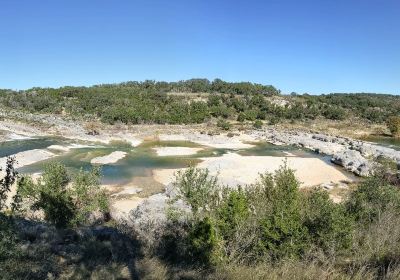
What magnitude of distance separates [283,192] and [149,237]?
37.6ft

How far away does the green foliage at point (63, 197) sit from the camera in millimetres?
28984

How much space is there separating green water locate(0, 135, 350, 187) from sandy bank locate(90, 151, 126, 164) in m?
1.03

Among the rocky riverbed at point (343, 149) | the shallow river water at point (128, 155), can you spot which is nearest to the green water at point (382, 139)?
the rocky riverbed at point (343, 149)

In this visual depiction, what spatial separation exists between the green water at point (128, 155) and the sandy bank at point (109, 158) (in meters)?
1.03

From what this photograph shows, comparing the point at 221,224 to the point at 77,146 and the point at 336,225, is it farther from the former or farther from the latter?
the point at 77,146

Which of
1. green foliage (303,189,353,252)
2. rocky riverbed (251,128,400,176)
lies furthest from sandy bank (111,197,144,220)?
rocky riverbed (251,128,400,176)

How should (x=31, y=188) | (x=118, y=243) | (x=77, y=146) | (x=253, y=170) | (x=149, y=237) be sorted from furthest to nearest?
(x=77, y=146), (x=253, y=170), (x=31, y=188), (x=149, y=237), (x=118, y=243)

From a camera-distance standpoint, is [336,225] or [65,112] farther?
[65,112]

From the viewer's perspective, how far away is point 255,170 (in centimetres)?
6725

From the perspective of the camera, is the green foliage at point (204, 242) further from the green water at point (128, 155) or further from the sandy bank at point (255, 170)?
the green water at point (128, 155)

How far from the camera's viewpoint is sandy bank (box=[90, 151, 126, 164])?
70931 millimetres

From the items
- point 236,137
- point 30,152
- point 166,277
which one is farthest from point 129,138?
point 166,277

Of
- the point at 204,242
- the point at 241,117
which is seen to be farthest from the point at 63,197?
the point at 241,117

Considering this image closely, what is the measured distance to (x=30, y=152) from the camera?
74.5m
